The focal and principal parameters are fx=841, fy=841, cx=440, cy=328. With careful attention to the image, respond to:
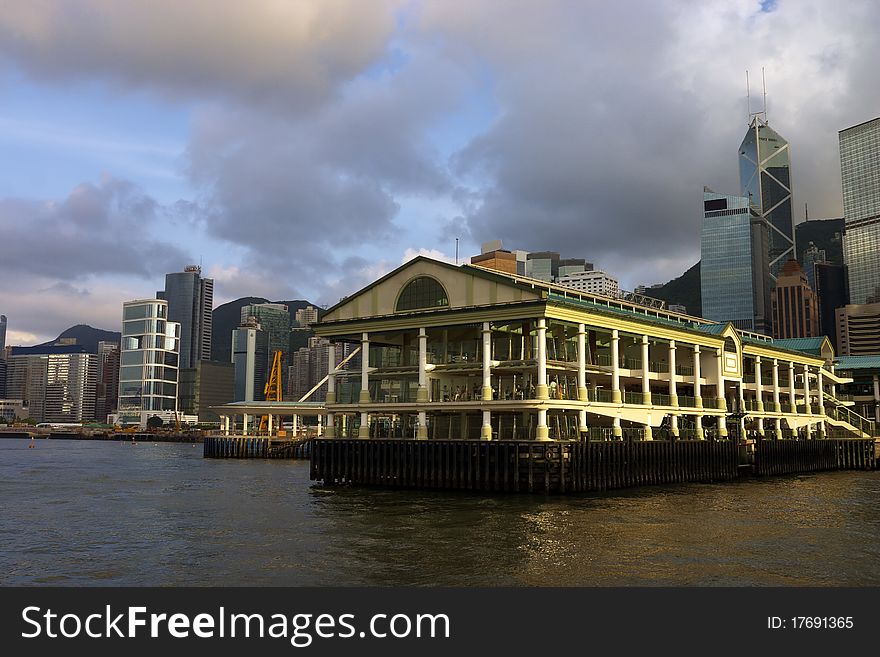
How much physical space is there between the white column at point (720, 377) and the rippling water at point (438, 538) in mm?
15116

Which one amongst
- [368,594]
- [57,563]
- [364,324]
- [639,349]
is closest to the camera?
[368,594]

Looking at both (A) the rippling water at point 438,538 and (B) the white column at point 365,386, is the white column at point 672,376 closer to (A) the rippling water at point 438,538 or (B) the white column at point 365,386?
(A) the rippling water at point 438,538

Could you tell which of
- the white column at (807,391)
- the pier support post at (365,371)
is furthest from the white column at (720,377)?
the pier support post at (365,371)

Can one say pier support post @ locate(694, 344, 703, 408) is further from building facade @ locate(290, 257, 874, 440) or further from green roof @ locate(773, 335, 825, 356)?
green roof @ locate(773, 335, 825, 356)

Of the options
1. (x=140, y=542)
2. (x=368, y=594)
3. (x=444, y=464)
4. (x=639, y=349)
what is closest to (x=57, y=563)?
(x=140, y=542)

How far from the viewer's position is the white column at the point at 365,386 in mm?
66206

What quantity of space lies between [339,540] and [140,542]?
9186 millimetres

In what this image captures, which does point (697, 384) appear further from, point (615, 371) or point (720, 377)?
point (615, 371)

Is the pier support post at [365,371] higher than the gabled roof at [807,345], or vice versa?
the gabled roof at [807,345]

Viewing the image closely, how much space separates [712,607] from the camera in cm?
2023

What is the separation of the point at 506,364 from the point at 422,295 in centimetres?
948

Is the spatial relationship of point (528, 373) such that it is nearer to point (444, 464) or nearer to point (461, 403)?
point (461, 403)

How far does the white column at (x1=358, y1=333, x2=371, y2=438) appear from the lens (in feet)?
217

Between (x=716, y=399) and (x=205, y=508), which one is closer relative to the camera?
(x=205, y=508)
